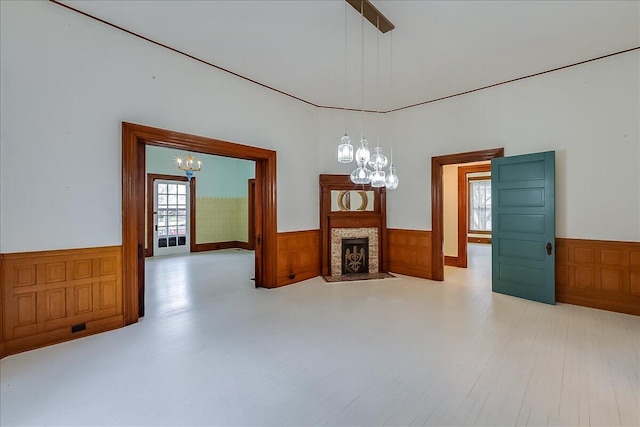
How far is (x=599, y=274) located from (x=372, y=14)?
14.4 ft

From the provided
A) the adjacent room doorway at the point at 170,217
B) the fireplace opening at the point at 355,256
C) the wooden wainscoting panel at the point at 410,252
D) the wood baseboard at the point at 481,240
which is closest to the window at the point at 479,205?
the wood baseboard at the point at 481,240

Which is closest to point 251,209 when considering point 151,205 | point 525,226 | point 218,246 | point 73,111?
point 218,246

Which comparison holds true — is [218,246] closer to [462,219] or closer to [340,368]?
[462,219]

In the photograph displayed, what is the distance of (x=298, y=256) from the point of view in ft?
18.2

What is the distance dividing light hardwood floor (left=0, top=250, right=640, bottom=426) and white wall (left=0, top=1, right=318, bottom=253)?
4.08 ft

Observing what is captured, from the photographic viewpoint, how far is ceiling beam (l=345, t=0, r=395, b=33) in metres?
2.93

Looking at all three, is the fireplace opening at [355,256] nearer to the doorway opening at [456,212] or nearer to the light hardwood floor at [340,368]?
the light hardwood floor at [340,368]

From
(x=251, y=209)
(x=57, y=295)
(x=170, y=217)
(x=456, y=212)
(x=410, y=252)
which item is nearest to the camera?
(x=57, y=295)

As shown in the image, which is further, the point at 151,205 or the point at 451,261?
the point at 151,205

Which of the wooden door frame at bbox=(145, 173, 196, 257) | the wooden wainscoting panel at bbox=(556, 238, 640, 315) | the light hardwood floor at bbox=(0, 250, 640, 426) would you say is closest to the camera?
the light hardwood floor at bbox=(0, 250, 640, 426)

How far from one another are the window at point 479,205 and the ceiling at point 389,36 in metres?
7.02

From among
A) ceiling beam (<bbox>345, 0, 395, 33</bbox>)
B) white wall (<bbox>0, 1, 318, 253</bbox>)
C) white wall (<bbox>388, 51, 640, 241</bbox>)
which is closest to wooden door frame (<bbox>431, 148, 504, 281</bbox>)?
white wall (<bbox>388, 51, 640, 241</bbox>)

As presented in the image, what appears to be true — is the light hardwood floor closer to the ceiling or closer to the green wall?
the ceiling

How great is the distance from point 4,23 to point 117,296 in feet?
9.20
